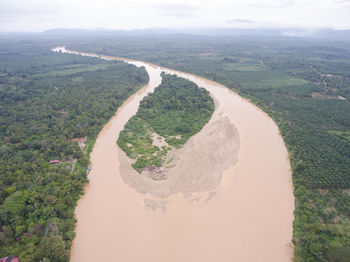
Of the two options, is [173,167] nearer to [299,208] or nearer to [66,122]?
[299,208]

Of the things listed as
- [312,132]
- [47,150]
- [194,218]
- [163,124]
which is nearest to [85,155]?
[47,150]

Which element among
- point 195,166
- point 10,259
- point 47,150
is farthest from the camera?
point 47,150

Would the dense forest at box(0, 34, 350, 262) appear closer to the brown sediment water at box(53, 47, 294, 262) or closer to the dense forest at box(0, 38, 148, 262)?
the dense forest at box(0, 38, 148, 262)

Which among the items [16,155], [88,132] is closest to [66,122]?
[88,132]

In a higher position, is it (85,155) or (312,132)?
(312,132)

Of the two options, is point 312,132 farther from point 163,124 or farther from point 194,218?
point 194,218

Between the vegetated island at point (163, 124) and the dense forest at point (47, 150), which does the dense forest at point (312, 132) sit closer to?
the vegetated island at point (163, 124)

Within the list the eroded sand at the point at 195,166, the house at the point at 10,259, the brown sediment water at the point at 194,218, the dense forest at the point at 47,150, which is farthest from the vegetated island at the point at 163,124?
the house at the point at 10,259
